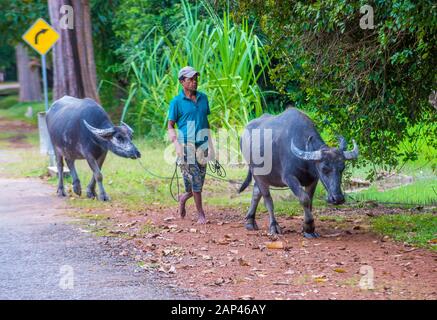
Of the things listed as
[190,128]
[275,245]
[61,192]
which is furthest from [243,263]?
[61,192]

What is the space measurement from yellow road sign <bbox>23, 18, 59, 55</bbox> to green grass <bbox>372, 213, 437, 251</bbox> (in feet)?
28.4

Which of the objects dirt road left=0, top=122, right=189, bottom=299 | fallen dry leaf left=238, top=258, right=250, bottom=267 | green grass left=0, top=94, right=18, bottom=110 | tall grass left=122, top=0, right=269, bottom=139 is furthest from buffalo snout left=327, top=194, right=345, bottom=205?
green grass left=0, top=94, right=18, bottom=110

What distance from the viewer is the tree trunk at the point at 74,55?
19.4 meters

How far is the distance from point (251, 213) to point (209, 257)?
189 centimetres

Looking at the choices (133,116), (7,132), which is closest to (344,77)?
(133,116)

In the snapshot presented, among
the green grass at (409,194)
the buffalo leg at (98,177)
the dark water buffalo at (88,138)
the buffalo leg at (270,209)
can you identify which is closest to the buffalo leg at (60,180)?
the dark water buffalo at (88,138)

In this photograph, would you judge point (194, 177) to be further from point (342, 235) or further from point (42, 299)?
point (42, 299)

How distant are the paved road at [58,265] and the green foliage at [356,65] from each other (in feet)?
11.5

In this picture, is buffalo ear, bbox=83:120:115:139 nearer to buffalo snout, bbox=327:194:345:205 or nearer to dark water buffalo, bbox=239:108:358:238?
dark water buffalo, bbox=239:108:358:238

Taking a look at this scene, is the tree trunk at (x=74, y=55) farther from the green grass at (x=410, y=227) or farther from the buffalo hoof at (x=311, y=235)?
the buffalo hoof at (x=311, y=235)

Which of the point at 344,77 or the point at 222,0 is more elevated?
the point at 222,0

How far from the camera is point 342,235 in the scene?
995 centimetres

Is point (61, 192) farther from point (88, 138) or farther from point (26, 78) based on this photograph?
point (26, 78)

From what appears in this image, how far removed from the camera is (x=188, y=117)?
10.5m
